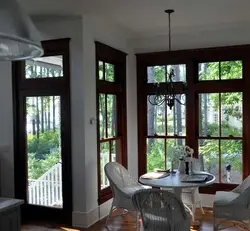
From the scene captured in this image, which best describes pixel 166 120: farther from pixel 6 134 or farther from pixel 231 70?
pixel 6 134

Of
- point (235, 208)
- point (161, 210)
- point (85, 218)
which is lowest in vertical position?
point (85, 218)

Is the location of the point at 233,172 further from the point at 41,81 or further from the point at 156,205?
the point at 41,81

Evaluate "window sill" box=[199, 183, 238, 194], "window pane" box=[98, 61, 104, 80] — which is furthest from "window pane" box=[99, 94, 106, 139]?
"window sill" box=[199, 183, 238, 194]

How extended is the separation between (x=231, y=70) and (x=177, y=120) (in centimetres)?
118

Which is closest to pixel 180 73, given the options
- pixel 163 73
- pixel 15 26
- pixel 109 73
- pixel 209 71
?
pixel 163 73

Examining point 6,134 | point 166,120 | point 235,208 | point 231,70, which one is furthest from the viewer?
point 166,120

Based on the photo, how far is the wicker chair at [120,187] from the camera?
4.35m

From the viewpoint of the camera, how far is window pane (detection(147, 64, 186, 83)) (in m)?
5.73

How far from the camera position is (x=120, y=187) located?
184 inches

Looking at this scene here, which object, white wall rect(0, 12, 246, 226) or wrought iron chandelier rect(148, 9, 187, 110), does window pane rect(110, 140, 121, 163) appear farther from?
wrought iron chandelier rect(148, 9, 187, 110)

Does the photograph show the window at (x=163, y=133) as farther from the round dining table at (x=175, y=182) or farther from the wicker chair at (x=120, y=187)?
the round dining table at (x=175, y=182)

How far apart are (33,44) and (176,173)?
334 cm

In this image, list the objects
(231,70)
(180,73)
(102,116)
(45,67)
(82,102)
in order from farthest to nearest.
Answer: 1. (180,73)
2. (231,70)
3. (102,116)
4. (45,67)
5. (82,102)

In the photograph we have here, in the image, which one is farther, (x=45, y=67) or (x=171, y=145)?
(x=171, y=145)
